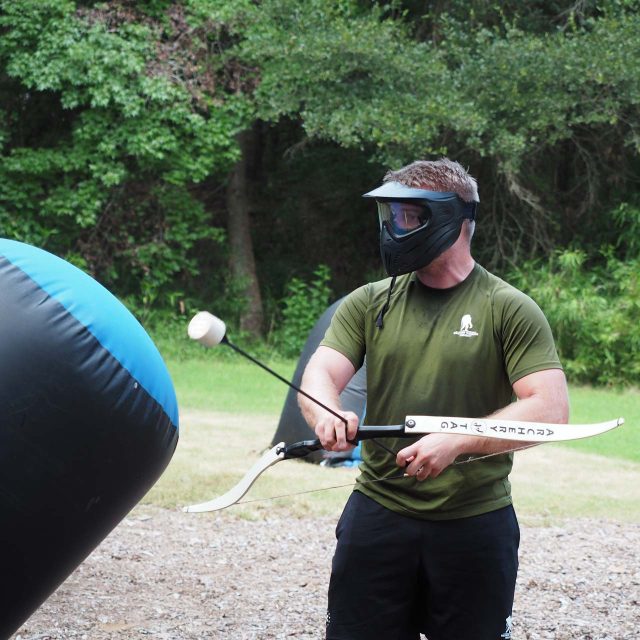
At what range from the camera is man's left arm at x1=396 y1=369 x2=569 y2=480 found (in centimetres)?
298

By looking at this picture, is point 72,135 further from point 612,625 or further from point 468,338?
point 468,338

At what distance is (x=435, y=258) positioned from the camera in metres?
3.31

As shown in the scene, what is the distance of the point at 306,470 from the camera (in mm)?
9414

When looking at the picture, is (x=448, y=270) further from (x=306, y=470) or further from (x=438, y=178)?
(x=306, y=470)

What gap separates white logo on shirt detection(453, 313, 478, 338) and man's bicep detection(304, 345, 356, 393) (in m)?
0.39

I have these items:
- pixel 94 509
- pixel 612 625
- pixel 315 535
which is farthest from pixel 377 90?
pixel 94 509

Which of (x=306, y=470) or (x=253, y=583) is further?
(x=306, y=470)

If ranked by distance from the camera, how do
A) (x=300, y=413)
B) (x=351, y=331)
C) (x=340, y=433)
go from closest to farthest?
(x=340, y=433)
(x=351, y=331)
(x=300, y=413)

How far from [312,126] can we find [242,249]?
4.78m

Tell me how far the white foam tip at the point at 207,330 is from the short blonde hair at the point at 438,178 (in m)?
0.99

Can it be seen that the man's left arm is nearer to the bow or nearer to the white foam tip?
the bow

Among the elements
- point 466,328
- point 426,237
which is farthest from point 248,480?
point 426,237

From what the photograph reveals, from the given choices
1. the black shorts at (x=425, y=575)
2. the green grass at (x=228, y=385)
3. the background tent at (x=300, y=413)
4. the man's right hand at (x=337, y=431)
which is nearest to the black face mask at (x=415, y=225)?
the man's right hand at (x=337, y=431)

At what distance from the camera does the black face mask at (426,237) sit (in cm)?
329
